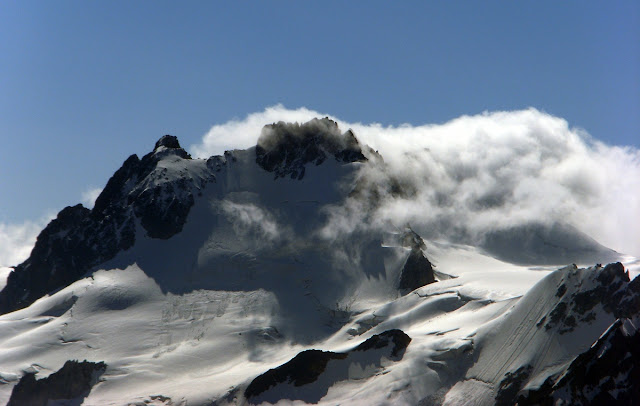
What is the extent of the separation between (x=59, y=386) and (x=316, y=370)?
1629 inches

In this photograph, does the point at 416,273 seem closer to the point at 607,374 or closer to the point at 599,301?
the point at 599,301

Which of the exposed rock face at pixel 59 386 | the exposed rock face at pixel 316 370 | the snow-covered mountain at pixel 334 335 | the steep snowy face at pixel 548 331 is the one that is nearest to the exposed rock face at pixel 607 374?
the snow-covered mountain at pixel 334 335

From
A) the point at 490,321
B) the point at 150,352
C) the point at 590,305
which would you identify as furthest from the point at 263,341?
the point at 590,305

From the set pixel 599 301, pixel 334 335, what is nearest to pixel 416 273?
pixel 334 335

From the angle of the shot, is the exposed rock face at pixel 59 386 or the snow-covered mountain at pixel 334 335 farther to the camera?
the exposed rock face at pixel 59 386

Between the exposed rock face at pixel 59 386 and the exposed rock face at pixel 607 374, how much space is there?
72922mm

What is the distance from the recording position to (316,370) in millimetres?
155875

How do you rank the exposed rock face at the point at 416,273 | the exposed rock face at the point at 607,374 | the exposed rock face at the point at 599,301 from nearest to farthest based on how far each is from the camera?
the exposed rock face at the point at 607,374
the exposed rock face at the point at 599,301
the exposed rock face at the point at 416,273

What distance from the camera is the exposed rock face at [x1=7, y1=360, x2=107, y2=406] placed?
16612 centimetres

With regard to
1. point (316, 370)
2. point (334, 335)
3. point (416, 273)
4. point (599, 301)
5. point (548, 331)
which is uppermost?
point (416, 273)

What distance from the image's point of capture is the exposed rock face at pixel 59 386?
545ft

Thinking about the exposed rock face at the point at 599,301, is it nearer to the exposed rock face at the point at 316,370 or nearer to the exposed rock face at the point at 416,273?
the exposed rock face at the point at 316,370

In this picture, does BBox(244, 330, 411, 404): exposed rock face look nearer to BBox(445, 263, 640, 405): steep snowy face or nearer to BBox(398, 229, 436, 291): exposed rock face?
BBox(445, 263, 640, 405): steep snowy face

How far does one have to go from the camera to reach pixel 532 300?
15162cm
